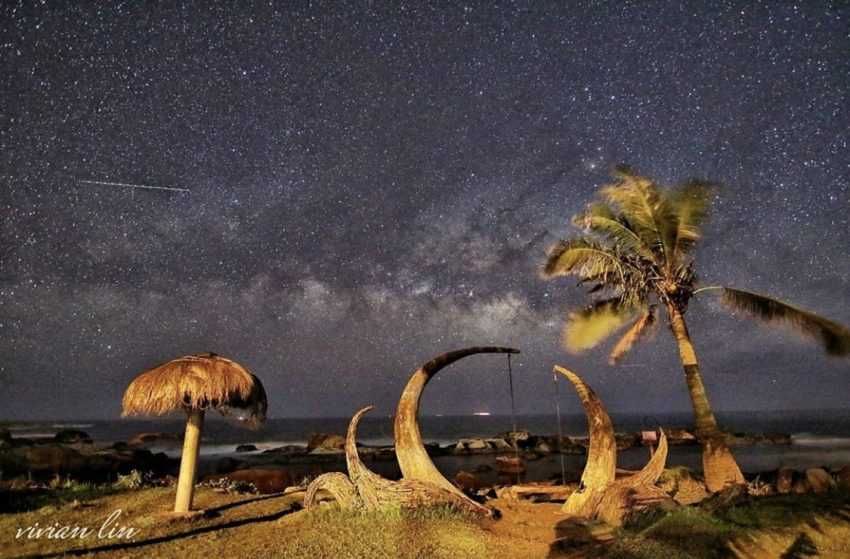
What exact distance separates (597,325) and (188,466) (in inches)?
473

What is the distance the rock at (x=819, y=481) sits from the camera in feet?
44.4

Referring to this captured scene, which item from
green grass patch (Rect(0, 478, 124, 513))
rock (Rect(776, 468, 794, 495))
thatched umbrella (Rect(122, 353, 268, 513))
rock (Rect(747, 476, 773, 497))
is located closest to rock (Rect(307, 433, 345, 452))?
green grass patch (Rect(0, 478, 124, 513))

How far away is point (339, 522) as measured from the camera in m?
9.23

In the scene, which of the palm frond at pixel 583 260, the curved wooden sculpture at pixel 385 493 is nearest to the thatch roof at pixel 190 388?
the curved wooden sculpture at pixel 385 493

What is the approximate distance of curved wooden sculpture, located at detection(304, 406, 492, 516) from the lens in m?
9.69

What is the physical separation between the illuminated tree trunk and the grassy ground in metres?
0.38

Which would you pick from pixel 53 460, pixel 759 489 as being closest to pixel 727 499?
pixel 759 489

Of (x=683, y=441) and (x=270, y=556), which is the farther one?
(x=683, y=441)

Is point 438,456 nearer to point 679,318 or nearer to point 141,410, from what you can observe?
point 679,318

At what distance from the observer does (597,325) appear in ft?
51.5

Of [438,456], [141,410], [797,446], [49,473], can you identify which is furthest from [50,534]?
[797,446]

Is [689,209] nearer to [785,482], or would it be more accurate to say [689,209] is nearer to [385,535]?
[785,482]

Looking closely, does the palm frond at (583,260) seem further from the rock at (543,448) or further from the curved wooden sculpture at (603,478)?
the rock at (543,448)

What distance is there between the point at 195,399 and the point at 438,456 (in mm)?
31330
